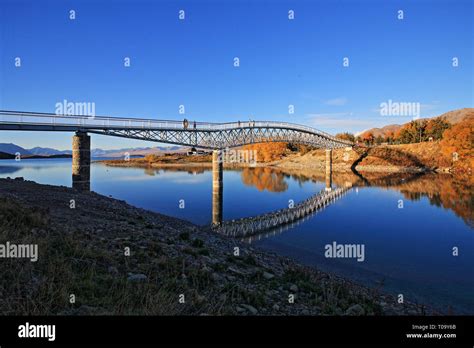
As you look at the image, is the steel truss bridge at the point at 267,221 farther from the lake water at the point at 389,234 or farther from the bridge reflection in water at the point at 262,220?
the lake water at the point at 389,234

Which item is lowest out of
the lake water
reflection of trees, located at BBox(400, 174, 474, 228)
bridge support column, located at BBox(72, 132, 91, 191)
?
the lake water

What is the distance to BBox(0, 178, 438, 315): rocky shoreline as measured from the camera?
5637 mm

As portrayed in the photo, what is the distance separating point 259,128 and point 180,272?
4774cm

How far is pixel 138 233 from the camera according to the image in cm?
1343

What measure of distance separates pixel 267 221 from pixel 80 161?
19598 mm

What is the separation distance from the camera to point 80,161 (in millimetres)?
29859

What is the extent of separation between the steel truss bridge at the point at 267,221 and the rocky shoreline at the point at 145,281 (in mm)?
10621

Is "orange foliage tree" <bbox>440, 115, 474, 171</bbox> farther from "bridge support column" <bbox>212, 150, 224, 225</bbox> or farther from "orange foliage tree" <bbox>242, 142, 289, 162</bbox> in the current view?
"orange foliage tree" <bbox>242, 142, 289, 162</bbox>

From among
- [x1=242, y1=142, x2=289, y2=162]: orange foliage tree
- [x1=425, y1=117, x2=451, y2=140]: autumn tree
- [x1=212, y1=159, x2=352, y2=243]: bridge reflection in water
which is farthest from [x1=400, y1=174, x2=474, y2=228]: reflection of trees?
[x1=242, y1=142, x2=289, y2=162]: orange foliage tree

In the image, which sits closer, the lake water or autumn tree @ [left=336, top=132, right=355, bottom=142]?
the lake water

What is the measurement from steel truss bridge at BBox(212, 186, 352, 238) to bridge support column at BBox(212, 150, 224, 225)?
2.20 m

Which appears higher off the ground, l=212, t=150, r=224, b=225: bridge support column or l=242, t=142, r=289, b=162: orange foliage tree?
l=242, t=142, r=289, b=162: orange foliage tree

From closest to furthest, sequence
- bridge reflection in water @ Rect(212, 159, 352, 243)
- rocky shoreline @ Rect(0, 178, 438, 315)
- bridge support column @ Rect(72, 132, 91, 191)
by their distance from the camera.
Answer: rocky shoreline @ Rect(0, 178, 438, 315) < bridge reflection in water @ Rect(212, 159, 352, 243) < bridge support column @ Rect(72, 132, 91, 191)
